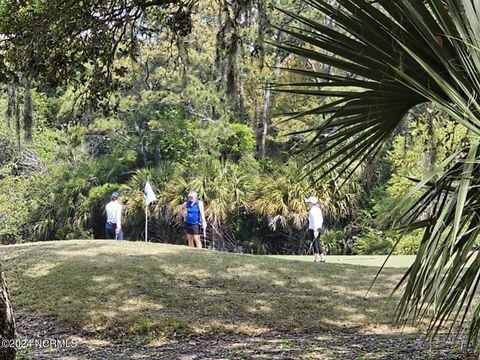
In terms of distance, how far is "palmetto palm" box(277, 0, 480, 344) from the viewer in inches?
101

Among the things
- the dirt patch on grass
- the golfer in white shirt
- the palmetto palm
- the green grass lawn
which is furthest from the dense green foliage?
the palmetto palm

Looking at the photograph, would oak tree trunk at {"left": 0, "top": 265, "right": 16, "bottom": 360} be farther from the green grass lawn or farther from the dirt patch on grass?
the green grass lawn

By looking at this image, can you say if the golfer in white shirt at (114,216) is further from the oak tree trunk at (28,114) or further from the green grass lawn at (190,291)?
the oak tree trunk at (28,114)

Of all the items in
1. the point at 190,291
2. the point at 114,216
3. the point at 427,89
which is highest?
the point at 427,89

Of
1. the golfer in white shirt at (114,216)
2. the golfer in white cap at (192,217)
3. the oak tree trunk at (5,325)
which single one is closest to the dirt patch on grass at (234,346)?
the oak tree trunk at (5,325)

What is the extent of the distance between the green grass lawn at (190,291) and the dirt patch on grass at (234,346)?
0.23 meters

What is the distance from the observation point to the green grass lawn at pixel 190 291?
23.4 feet

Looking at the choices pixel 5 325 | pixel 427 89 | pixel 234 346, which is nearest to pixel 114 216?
pixel 234 346

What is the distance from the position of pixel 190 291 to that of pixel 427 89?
6141mm

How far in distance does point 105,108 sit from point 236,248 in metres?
13.9

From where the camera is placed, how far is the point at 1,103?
20.4 meters

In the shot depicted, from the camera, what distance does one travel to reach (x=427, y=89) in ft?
8.76

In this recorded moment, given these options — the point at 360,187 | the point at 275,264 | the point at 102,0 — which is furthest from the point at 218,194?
the point at 102,0

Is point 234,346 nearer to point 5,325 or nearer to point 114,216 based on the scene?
point 5,325
